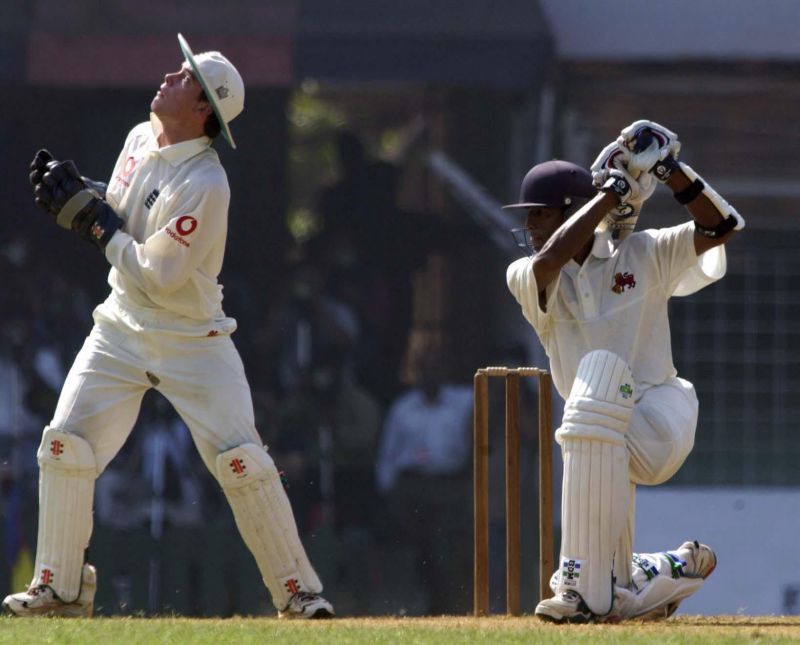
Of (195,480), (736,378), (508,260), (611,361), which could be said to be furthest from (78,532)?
(736,378)

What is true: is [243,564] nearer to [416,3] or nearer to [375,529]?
[375,529]

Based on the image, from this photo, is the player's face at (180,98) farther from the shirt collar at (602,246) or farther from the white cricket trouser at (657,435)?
the white cricket trouser at (657,435)

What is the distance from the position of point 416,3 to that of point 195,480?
2606 mm

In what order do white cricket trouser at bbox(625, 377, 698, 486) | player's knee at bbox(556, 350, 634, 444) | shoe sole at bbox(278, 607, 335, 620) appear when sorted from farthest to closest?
shoe sole at bbox(278, 607, 335, 620)
white cricket trouser at bbox(625, 377, 698, 486)
player's knee at bbox(556, 350, 634, 444)

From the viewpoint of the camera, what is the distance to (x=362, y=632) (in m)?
4.47

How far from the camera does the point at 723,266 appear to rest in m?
4.96

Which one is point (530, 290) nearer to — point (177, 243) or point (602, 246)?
point (602, 246)

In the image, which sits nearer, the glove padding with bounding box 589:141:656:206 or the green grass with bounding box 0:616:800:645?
the green grass with bounding box 0:616:800:645

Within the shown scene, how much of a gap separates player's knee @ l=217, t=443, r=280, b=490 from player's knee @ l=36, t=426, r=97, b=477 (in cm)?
36

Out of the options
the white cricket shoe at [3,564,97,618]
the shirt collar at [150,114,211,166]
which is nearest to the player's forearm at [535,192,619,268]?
the shirt collar at [150,114,211,166]

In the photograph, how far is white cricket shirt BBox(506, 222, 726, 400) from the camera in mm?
4883

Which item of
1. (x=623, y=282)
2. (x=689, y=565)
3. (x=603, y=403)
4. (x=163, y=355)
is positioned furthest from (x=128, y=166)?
(x=689, y=565)

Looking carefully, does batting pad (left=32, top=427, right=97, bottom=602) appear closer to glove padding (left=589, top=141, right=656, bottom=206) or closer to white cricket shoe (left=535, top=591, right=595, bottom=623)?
white cricket shoe (left=535, top=591, right=595, bottom=623)

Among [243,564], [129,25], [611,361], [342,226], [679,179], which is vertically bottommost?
[243,564]
